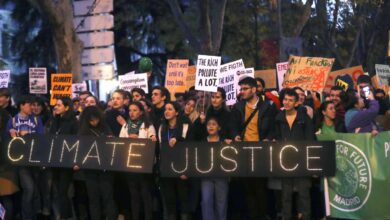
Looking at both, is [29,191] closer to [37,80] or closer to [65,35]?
[37,80]

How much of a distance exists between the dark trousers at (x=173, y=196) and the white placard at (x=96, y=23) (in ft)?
30.6

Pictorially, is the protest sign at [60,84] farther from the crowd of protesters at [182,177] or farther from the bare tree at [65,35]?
the crowd of protesters at [182,177]

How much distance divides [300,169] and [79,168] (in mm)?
2919

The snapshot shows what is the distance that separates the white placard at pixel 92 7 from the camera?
62.5 ft

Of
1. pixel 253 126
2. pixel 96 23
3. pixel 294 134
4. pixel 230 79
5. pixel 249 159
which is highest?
pixel 96 23

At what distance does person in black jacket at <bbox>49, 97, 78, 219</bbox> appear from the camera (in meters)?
10.4

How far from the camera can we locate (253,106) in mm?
10023

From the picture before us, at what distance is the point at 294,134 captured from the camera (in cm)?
966

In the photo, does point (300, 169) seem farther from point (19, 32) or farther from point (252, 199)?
point (19, 32)

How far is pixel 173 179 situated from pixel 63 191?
1.49 meters

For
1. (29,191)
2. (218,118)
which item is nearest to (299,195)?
(218,118)

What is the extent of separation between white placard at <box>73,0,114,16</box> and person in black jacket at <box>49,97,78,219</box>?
8.53 metres

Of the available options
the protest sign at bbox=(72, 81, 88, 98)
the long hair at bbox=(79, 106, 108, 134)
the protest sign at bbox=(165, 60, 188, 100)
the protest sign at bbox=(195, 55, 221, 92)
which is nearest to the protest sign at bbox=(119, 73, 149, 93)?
the protest sign at bbox=(165, 60, 188, 100)

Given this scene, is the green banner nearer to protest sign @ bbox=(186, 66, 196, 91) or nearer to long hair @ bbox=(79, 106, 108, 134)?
long hair @ bbox=(79, 106, 108, 134)
